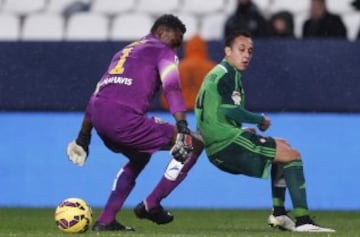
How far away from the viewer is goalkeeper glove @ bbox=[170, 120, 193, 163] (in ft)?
37.5

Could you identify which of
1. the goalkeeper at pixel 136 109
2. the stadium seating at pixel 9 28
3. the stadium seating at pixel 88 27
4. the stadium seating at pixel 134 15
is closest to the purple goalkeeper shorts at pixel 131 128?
the goalkeeper at pixel 136 109

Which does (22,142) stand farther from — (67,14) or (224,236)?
(224,236)

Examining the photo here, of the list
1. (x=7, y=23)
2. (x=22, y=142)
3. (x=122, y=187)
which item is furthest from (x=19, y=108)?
(x=122, y=187)

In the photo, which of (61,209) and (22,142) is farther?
(22,142)

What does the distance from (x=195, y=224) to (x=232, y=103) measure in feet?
6.18

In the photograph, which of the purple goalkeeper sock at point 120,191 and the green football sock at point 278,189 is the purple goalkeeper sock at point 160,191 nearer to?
the purple goalkeeper sock at point 120,191

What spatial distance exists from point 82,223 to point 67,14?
735cm

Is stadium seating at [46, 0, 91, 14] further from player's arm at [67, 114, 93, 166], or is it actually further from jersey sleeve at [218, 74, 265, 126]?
jersey sleeve at [218, 74, 265, 126]

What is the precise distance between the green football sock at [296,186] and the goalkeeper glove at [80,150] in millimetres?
1695

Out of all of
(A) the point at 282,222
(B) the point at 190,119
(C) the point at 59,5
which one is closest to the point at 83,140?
(A) the point at 282,222

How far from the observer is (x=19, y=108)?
17.1m

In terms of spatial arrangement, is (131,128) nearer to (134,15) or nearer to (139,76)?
(139,76)

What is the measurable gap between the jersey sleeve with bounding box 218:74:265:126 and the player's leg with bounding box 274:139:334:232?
33 cm

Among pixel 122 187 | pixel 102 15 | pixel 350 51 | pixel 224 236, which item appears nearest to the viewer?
pixel 224 236
